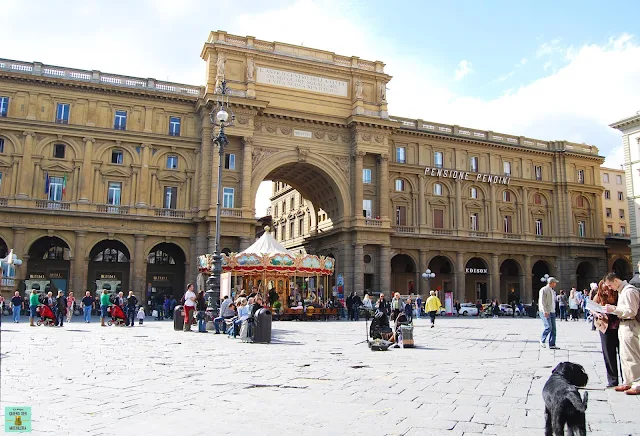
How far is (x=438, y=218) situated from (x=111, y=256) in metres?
27.4

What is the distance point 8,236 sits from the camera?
119ft

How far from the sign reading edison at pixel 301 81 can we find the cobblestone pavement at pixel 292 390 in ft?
99.0

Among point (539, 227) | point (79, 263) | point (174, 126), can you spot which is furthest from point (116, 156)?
point (539, 227)

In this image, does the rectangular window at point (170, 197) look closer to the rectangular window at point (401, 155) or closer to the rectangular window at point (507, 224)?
the rectangular window at point (401, 155)

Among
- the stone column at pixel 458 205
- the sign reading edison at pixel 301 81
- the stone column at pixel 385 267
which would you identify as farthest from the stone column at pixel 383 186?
the stone column at pixel 458 205

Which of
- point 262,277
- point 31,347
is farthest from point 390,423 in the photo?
point 262,277

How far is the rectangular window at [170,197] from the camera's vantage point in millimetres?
40562

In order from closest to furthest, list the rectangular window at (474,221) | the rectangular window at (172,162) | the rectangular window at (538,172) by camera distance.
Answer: the rectangular window at (172,162), the rectangular window at (474,221), the rectangular window at (538,172)

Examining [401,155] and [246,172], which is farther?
[401,155]

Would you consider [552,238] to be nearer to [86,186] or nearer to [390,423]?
[86,186]

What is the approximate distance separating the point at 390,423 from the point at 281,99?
123 ft

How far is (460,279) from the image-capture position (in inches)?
1908

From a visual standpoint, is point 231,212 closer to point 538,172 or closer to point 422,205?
point 422,205

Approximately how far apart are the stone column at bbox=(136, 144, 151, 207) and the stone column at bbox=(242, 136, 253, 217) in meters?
6.80
